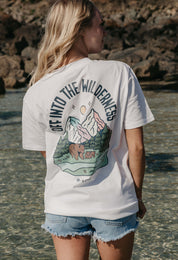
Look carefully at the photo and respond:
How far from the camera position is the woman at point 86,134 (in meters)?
1.96

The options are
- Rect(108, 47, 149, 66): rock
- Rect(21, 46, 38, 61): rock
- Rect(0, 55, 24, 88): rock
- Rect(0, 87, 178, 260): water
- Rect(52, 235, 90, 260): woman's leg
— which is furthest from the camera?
Rect(21, 46, 38, 61): rock

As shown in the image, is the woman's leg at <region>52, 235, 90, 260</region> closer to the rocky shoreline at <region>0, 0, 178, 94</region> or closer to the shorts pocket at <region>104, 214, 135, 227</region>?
the shorts pocket at <region>104, 214, 135, 227</region>

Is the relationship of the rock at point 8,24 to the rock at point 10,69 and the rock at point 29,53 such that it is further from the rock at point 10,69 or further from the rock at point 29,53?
the rock at point 10,69

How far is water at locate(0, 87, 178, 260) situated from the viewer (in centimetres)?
436

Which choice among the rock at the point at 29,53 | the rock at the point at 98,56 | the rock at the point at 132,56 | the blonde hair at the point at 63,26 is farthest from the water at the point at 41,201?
the rock at the point at 29,53

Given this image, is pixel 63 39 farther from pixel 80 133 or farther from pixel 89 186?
pixel 89 186

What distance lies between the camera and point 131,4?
55.7 m

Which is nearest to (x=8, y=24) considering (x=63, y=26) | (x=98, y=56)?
(x=98, y=56)

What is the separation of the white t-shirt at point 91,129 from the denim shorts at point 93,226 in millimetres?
36

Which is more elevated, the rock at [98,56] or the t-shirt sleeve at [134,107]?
the t-shirt sleeve at [134,107]

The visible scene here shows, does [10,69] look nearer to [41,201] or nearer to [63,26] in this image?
[41,201]

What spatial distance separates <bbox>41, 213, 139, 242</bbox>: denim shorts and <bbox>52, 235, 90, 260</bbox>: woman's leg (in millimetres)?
39

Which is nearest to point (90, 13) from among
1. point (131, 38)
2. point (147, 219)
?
point (147, 219)

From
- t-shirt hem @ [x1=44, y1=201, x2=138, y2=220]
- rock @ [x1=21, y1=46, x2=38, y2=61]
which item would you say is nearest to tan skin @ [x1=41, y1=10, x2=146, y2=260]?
t-shirt hem @ [x1=44, y1=201, x2=138, y2=220]
